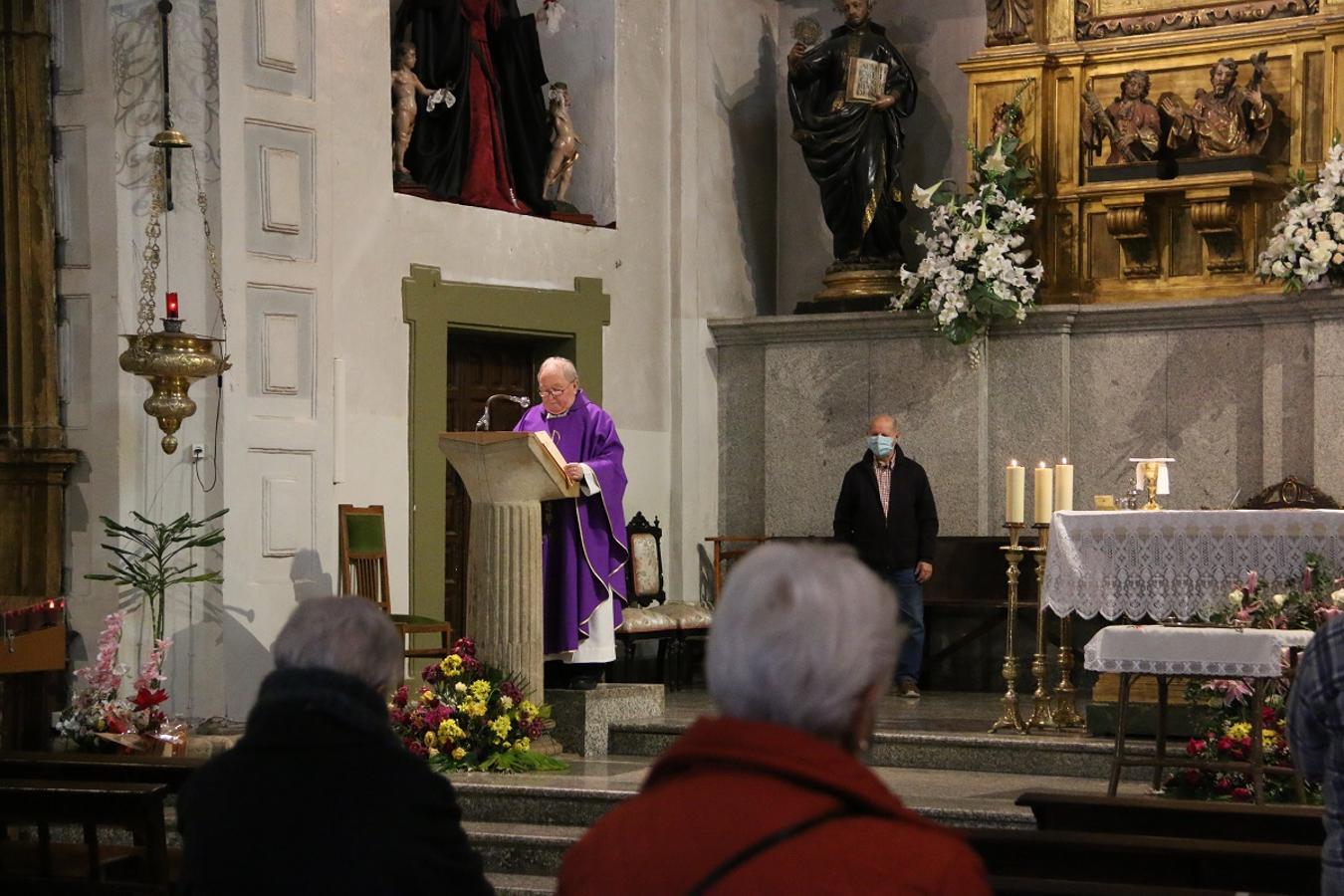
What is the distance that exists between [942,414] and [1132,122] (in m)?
2.00

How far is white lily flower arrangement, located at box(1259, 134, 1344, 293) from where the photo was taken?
32.8ft

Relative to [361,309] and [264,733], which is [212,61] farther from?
[264,733]

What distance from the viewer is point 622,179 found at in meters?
11.7

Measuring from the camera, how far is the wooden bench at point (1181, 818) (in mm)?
4512

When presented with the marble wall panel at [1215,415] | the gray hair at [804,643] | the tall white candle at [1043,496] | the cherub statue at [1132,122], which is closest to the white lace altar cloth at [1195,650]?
the tall white candle at [1043,496]

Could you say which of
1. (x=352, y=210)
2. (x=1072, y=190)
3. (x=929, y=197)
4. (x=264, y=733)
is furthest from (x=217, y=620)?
(x=264, y=733)

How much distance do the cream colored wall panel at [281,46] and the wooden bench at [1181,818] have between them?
6034 mm

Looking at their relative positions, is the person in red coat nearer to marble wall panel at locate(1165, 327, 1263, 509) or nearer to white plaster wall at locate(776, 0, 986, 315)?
marble wall panel at locate(1165, 327, 1263, 509)

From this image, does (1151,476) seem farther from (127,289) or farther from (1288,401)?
(127,289)

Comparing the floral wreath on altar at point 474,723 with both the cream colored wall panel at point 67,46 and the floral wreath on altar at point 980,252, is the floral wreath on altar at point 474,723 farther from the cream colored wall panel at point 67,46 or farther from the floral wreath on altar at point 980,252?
the floral wreath on altar at point 980,252

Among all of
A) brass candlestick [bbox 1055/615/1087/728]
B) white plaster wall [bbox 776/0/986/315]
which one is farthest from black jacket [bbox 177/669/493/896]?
white plaster wall [bbox 776/0/986/315]

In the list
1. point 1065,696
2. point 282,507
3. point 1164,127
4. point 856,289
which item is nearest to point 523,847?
point 1065,696

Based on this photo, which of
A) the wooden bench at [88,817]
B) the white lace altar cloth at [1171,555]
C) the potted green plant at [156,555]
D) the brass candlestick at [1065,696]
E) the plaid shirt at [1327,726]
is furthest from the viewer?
the potted green plant at [156,555]

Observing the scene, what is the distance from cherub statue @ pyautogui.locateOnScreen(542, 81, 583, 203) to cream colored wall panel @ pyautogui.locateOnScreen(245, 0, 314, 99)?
209 centimetres
